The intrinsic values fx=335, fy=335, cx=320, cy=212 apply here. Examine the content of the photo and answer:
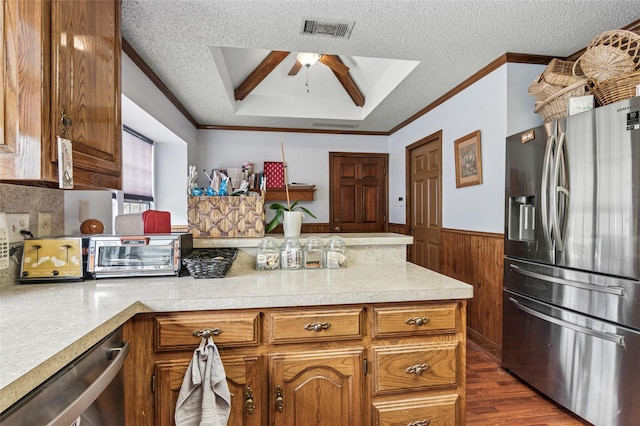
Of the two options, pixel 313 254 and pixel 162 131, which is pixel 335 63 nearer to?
pixel 162 131

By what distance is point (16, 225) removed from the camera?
1423mm

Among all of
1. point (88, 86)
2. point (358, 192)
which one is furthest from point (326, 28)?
point (358, 192)

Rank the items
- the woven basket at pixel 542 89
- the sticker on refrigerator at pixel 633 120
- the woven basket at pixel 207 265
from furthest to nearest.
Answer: the woven basket at pixel 542 89 → the sticker on refrigerator at pixel 633 120 → the woven basket at pixel 207 265

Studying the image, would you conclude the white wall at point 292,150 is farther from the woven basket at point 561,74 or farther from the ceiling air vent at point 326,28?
the woven basket at point 561,74

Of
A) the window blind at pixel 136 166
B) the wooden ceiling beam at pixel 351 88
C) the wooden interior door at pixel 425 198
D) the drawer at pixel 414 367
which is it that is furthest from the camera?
the wooden ceiling beam at pixel 351 88

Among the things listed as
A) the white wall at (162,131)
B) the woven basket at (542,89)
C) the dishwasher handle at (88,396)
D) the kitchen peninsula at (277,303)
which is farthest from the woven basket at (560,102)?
the white wall at (162,131)

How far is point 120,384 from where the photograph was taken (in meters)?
1.13

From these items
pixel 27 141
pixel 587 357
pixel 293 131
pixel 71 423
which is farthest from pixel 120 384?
pixel 293 131

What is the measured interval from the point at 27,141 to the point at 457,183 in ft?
10.7

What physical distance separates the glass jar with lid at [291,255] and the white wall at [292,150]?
10.3 feet

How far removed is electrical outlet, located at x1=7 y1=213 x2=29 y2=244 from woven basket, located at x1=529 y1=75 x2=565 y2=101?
3.14 m

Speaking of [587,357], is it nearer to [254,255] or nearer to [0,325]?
[254,255]

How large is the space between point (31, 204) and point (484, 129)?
10.4 feet

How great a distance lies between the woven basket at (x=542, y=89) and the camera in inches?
91.3
